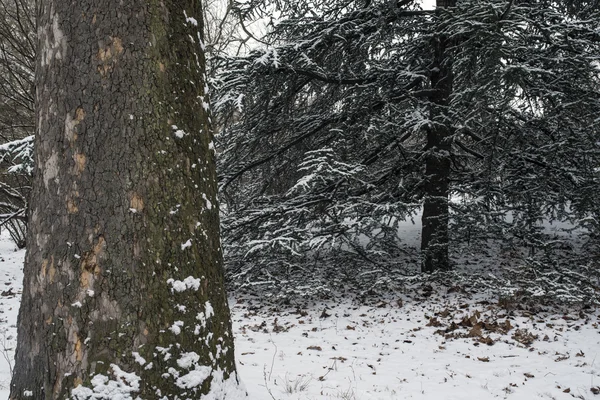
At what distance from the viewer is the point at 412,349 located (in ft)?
15.9

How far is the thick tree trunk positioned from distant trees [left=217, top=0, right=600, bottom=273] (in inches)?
139

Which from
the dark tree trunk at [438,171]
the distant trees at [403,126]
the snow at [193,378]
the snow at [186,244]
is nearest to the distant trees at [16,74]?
the distant trees at [403,126]

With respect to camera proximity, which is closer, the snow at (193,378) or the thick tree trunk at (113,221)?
the thick tree trunk at (113,221)

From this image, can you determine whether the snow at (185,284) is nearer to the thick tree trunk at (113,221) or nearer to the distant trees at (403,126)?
the thick tree trunk at (113,221)

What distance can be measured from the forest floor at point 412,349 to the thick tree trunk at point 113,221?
123 cm

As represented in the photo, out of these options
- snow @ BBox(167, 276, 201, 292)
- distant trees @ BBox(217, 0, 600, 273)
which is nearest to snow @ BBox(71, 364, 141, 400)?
snow @ BBox(167, 276, 201, 292)

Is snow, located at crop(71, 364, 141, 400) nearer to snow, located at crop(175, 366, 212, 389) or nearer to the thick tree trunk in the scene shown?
the thick tree trunk

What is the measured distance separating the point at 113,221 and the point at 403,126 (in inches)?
198

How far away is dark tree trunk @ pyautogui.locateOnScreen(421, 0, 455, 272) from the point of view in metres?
6.71

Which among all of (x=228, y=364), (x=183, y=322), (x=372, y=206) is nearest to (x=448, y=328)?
(x=372, y=206)

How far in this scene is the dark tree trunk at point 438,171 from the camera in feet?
22.0

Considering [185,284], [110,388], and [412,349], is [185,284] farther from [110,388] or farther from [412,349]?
[412,349]

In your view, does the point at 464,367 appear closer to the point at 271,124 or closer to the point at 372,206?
the point at 372,206

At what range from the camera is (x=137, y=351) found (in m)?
2.03
